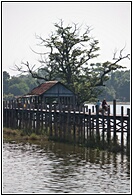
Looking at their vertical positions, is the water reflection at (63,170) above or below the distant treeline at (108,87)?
below

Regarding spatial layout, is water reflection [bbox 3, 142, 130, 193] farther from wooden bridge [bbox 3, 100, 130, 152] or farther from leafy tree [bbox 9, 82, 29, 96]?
leafy tree [bbox 9, 82, 29, 96]

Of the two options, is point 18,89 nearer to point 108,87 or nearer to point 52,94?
point 108,87

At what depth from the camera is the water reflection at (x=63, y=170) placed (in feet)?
82.7

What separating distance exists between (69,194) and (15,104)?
30.6m

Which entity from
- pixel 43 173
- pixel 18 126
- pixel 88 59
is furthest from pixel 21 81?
pixel 43 173

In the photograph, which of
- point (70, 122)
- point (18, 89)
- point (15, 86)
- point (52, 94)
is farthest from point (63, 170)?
point (15, 86)

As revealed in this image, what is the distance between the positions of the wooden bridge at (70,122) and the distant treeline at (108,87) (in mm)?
86800

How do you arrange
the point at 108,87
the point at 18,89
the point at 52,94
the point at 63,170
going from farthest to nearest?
the point at 108,87
the point at 18,89
the point at 52,94
the point at 63,170

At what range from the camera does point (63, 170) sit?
2947 centimetres

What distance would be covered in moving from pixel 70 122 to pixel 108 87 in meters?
119

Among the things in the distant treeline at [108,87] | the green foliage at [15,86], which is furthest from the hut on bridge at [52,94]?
the green foliage at [15,86]

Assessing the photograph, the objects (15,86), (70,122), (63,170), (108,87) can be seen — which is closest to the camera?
(63,170)

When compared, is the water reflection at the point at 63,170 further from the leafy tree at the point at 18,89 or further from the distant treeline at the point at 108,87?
the leafy tree at the point at 18,89

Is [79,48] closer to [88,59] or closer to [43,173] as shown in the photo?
[88,59]
